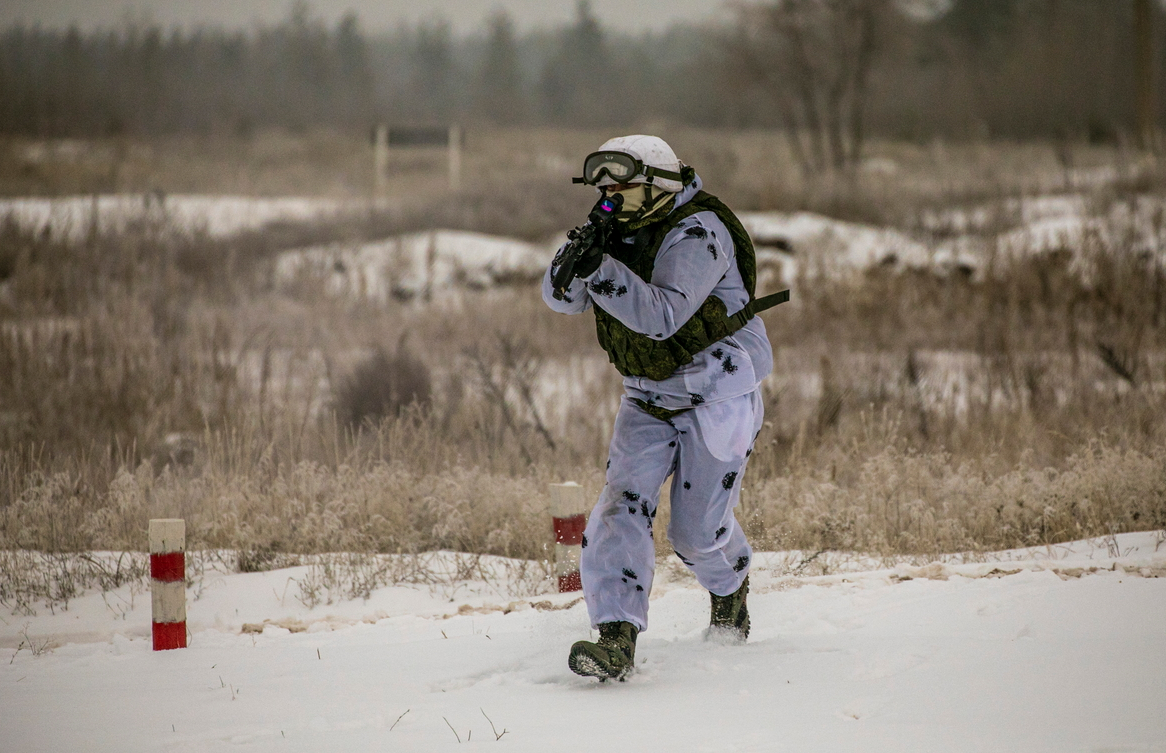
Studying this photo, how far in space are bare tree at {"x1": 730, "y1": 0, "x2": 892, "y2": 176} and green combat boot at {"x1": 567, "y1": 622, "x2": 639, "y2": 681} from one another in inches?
725

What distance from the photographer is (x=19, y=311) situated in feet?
32.9

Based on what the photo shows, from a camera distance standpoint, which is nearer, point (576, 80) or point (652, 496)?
point (652, 496)

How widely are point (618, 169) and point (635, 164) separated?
55 millimetres

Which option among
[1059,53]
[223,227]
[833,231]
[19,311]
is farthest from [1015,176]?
[1059,53]

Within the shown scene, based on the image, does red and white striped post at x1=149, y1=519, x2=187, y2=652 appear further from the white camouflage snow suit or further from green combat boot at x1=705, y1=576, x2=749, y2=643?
green combat boot at x1=705, y1=576, x2=749, y2=643

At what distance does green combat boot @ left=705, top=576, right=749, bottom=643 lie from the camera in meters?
3.55

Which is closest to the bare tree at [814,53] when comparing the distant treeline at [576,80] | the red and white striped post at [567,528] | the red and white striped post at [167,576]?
the distant treeline at [576,80]

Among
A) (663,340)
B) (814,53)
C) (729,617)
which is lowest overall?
(729,617)

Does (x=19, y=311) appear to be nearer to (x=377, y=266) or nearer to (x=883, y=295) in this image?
(x=377, y=266)

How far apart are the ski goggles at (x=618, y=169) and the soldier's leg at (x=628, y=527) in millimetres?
652

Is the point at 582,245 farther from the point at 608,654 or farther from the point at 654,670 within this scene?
the point at 654,670

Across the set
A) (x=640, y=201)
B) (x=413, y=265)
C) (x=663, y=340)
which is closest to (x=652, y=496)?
(x=663, y=340)

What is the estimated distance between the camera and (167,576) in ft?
12.2

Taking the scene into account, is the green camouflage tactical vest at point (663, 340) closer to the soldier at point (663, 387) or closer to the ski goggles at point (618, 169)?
the soldier at point (663, 387)
